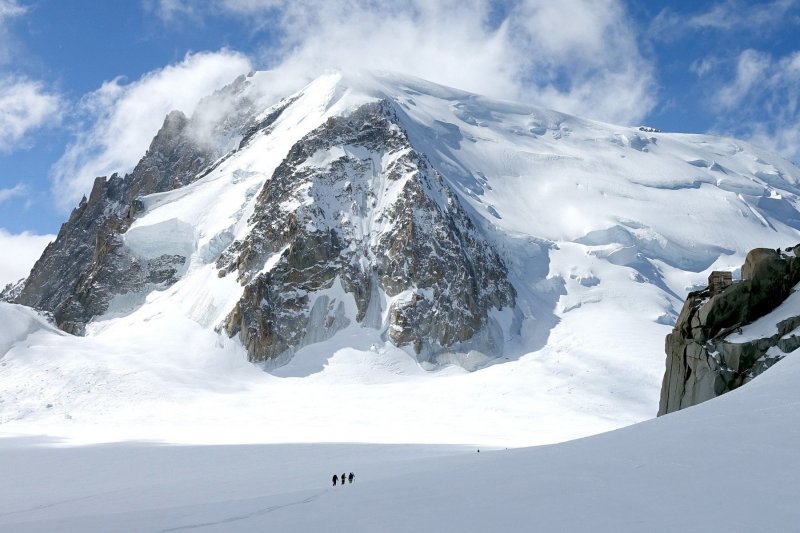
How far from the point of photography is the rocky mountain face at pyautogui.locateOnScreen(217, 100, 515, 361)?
10888 centimetres

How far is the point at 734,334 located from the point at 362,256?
8759 centimetres

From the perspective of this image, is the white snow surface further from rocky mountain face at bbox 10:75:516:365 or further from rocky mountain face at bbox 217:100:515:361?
rocky mountain face at bbox 217:100:515:361

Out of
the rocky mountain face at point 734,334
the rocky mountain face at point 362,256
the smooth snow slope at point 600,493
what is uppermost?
the rocky mountain face at point 362,256

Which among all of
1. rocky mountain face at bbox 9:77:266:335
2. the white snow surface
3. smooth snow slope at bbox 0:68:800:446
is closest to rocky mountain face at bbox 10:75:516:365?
smooth snow slope at bbox 0:68:800:446

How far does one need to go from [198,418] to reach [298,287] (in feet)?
122

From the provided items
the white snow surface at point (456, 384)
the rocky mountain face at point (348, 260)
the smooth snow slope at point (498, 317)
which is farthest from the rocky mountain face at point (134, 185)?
the white snow surface at point (456, 384)

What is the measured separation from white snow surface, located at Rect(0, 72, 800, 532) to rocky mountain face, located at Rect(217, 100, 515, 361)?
3.30m

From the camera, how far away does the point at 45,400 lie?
3327 inches

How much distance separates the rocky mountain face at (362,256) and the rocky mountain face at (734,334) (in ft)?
238

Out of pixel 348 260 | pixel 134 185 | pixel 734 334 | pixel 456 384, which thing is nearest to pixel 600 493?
pixel 734 334

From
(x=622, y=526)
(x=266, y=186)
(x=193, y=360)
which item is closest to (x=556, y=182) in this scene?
(x=266, y=186)

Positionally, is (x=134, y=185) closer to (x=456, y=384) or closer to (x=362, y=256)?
Answer: (x=362, y=256)

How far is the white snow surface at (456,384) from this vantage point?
15.0m

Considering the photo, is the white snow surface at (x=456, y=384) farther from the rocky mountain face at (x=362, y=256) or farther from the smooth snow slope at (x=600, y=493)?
the rocky mountain face at (x=362, y=256)
